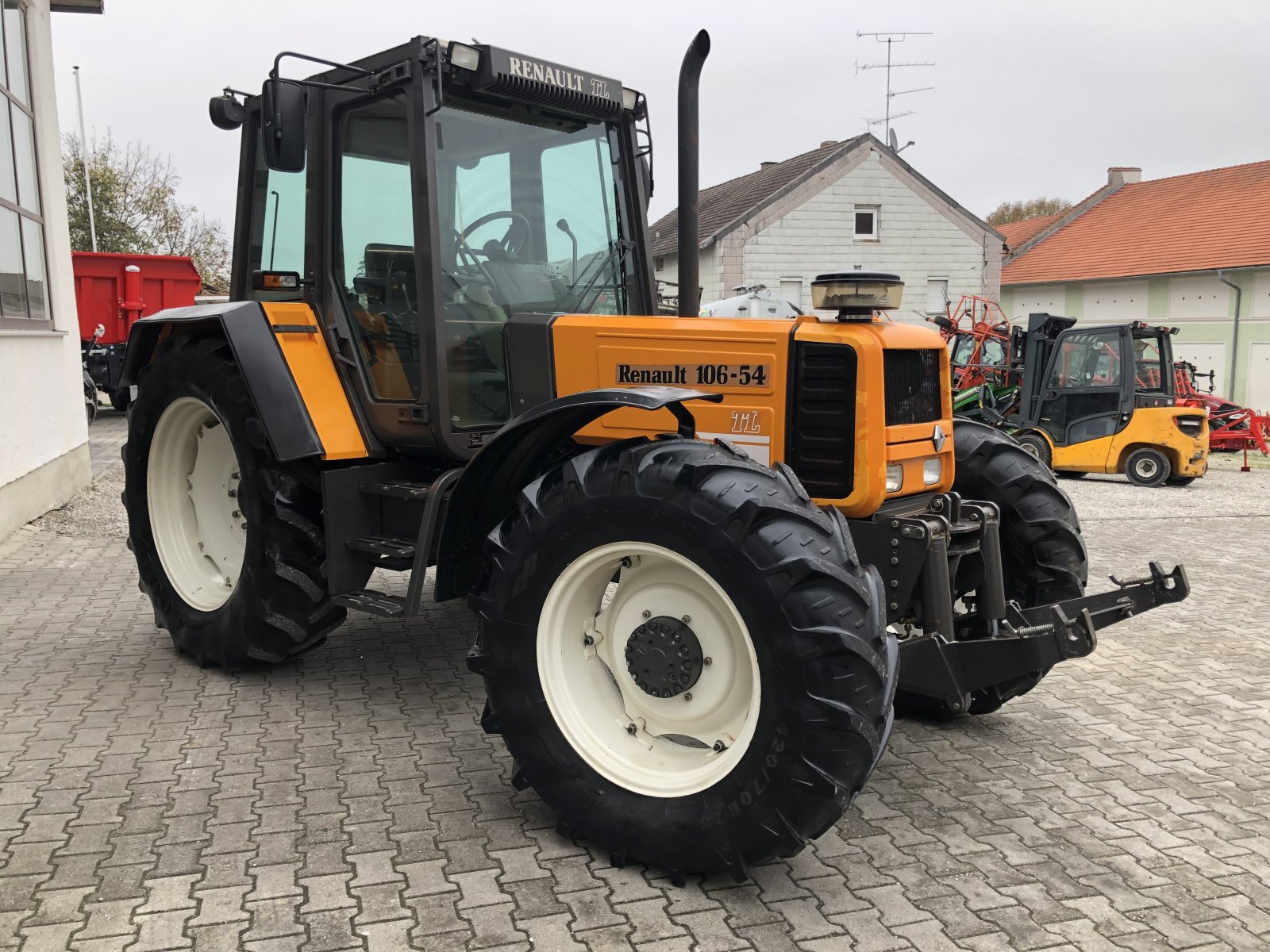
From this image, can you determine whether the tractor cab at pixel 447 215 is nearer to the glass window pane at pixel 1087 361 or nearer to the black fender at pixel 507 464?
the black fender at pixel 507 464

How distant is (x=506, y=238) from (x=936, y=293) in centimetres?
2413

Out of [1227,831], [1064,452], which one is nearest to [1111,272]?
[1064,452]

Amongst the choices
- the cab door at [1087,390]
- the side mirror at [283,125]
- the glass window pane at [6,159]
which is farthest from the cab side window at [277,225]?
the cab door at [1087,390]

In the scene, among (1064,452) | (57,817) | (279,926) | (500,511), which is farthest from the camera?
(1064,452)

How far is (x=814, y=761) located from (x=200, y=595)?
347 centimetres

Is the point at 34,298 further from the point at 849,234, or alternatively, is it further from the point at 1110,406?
the point at 849,234

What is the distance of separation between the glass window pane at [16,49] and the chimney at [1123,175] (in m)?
33.3

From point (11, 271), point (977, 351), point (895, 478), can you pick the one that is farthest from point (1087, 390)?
point (11, 271)

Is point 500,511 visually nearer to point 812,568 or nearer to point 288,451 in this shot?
point 288,451

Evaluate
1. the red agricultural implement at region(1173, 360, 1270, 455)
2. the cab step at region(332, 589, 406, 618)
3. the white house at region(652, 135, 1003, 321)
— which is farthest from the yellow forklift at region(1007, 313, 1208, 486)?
the cab step at region(332, 589, 406, 618)

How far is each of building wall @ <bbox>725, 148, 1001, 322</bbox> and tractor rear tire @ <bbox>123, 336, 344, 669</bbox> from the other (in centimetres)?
2100

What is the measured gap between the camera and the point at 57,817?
3.43 metres

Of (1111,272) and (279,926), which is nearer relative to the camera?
(279,926)

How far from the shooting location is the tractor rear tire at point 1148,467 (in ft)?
45.1
